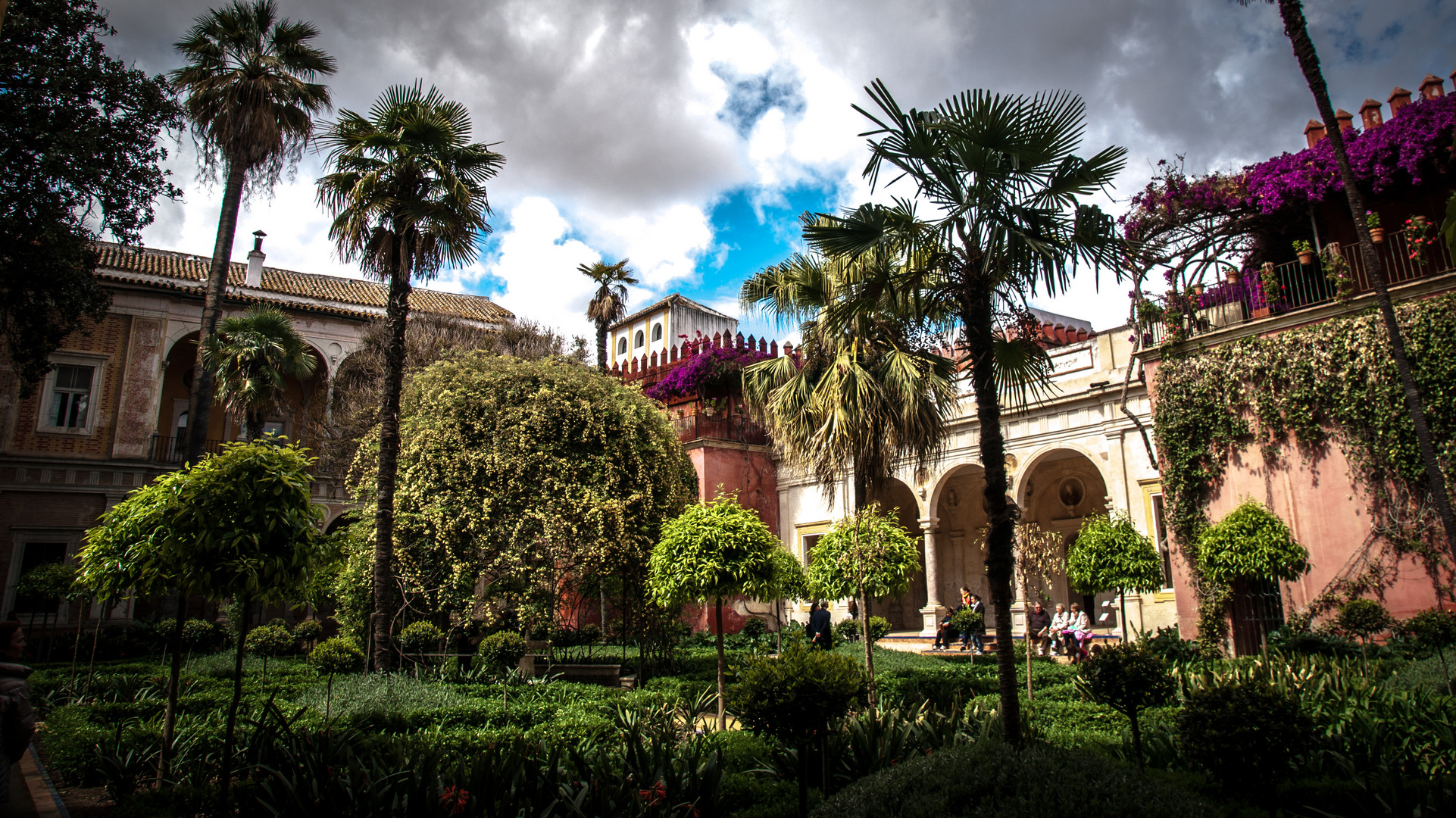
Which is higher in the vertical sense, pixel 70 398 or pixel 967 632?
pixel 70 398

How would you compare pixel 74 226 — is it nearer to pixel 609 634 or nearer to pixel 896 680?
pixel 609 634

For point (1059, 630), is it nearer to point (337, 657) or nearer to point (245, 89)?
point (337, 657)

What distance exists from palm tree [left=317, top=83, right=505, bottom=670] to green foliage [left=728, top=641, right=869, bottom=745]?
24.4 ft

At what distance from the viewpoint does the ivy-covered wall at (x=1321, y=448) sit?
1009cm

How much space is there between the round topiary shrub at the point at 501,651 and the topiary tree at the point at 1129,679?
8.56 meters

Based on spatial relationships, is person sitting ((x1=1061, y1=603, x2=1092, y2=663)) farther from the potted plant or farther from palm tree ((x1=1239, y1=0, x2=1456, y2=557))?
the potted plant

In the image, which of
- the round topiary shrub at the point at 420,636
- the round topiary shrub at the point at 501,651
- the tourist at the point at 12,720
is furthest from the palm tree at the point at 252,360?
the tourist at the point at 12,720

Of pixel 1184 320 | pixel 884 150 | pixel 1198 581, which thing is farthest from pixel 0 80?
pixel 1198 581

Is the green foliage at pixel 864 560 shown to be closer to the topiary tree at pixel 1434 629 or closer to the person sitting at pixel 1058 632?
the person sitting at pixel 1058 632

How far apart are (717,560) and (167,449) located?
1999 centimetres

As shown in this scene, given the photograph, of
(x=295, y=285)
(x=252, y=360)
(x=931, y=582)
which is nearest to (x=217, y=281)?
(x=252, y=360)

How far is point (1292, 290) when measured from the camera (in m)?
12.1

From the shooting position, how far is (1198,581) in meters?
11.9

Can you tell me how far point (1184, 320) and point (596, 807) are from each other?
1217 centimetres
